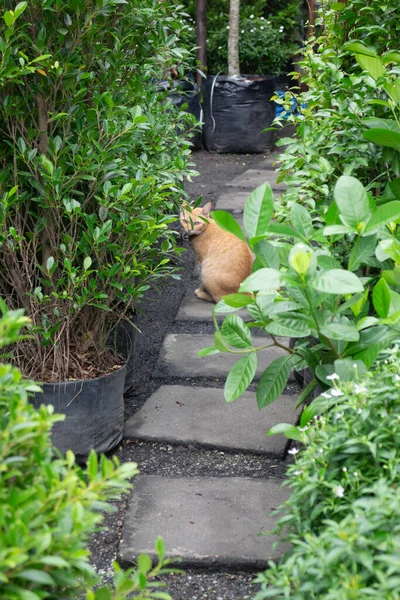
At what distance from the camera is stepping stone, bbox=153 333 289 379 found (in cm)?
427

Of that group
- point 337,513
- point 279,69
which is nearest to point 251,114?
point 279,69

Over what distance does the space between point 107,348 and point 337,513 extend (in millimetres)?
1863

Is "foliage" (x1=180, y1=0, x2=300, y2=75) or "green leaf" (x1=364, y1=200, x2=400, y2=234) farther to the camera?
"foliage" (x1=180, y1=0, x2=300, y2=75)

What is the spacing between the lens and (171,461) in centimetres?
343

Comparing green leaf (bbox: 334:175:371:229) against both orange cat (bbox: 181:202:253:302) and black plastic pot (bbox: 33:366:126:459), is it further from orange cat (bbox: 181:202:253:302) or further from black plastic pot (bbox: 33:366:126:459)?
orange cat (bbox: 181:202:253:302)

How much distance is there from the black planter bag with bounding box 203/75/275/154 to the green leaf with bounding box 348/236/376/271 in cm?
710

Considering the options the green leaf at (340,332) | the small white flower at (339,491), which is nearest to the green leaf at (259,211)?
the green leaf at (340,332)

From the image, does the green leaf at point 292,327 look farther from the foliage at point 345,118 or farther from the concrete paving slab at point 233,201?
the concrete paving slab at point 233,201

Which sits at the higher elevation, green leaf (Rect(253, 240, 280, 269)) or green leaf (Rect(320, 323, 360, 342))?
green leaf (Rect(253, 240, 280, 269))

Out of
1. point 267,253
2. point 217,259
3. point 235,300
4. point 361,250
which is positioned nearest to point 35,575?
point 235,300

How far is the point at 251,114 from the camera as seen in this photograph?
9.42 m

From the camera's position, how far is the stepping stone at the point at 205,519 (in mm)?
2707

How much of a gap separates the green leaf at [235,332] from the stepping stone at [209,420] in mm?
934

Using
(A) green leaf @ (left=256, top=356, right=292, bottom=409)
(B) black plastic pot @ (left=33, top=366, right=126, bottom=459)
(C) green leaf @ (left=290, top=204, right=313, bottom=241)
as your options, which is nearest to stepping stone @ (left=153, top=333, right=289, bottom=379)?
(B) black plastic pot @ (left=33, top=366, right=126, bottom=459)
